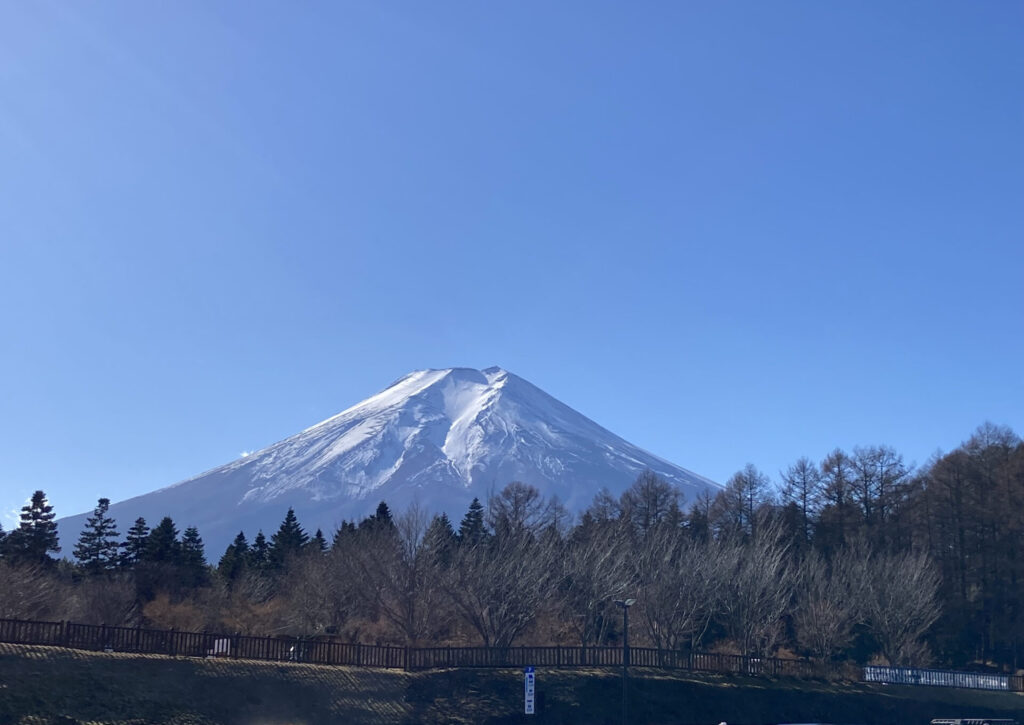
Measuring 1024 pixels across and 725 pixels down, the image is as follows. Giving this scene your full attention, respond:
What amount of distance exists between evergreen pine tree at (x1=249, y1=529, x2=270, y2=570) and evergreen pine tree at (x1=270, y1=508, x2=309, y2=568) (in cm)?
43

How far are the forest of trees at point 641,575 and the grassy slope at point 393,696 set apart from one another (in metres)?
5.69

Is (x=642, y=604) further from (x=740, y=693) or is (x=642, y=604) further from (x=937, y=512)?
(x=937, y=512)

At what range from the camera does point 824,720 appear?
39.1 meters

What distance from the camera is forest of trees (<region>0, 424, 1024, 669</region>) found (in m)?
41.9

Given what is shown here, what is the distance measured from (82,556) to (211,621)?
635 inches

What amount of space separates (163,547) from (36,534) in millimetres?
6853

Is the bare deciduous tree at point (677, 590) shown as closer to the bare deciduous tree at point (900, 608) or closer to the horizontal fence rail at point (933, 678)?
the horizontal fence rail at point (933, 678)

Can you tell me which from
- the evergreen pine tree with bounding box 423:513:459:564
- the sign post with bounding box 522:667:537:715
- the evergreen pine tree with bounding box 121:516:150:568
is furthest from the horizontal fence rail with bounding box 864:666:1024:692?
the evergreen pine tree with bounding box 121:516:150:568

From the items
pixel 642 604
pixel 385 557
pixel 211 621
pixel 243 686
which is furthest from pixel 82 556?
pixel 642 604

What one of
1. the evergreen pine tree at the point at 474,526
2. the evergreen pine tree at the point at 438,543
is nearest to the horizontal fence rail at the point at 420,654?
the evergreen pine tree at the point at 438,543

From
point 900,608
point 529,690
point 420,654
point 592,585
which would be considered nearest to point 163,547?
point 420,654

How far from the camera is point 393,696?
33.0 m

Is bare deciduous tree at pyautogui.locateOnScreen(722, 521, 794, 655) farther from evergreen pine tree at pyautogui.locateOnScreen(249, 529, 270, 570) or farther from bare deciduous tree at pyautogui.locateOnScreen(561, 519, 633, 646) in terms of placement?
evergreen pine tree at pyautogui.locateOnScreen(249, 529, 270, 570)

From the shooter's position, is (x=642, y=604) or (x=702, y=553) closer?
(x=642, y=604)
